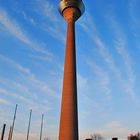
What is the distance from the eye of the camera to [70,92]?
34781 mm

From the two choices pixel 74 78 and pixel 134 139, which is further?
pixel 134 139

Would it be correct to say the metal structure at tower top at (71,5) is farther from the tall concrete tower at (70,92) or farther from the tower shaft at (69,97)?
the tower shaft at (69,97)

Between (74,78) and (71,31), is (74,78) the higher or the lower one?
the lower one

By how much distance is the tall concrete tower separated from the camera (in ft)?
107

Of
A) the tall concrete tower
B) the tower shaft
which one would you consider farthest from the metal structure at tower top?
the tower shaft

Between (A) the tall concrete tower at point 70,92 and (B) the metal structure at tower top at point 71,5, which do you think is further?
(B) the metal structure at tower top at point 71,5

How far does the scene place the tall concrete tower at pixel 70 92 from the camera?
32594 millimetres

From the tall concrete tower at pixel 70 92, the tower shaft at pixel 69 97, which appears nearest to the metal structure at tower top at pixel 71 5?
the tall concrete tower at pixel 70 92

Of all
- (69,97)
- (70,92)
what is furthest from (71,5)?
(69,97)

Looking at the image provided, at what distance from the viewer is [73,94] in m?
34.8

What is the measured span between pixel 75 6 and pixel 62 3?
9.92 ft

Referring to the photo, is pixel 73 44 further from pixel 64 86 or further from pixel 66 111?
pixel 66 111

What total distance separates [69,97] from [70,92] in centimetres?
84

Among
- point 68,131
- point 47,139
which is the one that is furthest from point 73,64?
point 47,139
